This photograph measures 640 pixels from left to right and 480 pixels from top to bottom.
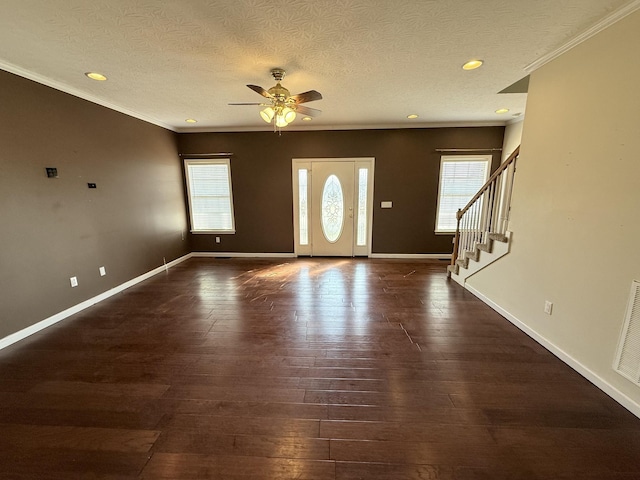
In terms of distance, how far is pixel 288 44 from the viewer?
2.09 meters

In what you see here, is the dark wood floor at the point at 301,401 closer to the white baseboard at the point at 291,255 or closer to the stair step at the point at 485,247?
the stair step at the point at 485,247

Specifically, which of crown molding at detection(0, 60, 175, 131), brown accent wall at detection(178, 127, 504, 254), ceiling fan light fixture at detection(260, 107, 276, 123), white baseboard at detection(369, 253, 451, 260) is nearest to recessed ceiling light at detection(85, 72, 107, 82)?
crown molding at detection(0, 60, 175, 131)

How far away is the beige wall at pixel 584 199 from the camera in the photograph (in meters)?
1.69

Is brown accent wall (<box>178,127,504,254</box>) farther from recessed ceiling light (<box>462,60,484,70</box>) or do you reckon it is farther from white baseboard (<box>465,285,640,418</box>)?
white baseboard (<box>465,285,640,418</box>)

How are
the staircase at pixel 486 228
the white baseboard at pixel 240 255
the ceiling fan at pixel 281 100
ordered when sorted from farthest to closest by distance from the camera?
the white baseboard at pixel 240 255
the staircase at pixel 486 228
the ceiling fan at pixel 281 100

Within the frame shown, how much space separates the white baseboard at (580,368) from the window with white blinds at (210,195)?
4971 millimetres

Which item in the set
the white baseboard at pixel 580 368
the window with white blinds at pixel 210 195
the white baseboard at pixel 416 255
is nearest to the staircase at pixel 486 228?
the white baseboard at pixel 580 368

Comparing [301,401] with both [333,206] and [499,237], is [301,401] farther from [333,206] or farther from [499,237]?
[333,206]

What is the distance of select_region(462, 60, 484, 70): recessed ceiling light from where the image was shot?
2.40 meters

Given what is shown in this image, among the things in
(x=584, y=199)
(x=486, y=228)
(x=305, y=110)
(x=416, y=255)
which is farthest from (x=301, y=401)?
(x=416, y=255)

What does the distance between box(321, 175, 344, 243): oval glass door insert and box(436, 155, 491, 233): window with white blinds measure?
6.49 ft

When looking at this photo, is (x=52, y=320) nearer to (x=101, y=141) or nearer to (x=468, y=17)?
(x=101, y=141)

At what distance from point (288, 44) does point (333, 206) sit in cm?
330

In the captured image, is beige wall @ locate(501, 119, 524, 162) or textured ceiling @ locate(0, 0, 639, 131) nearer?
textured ceiling @ locate(0, 0, 639, 131)
